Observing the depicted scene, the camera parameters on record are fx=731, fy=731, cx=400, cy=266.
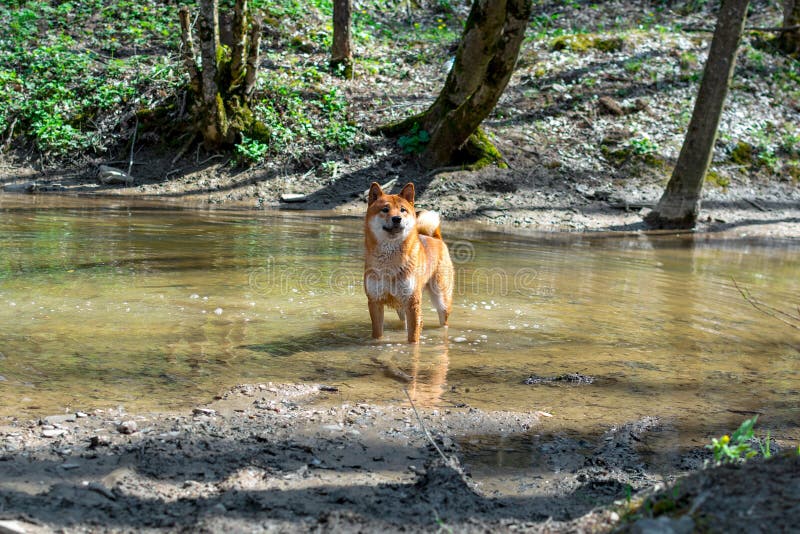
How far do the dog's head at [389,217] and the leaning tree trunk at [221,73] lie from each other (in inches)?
380

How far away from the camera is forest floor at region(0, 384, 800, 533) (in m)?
2.92

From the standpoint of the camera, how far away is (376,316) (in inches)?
260

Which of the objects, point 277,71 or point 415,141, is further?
point 277,71

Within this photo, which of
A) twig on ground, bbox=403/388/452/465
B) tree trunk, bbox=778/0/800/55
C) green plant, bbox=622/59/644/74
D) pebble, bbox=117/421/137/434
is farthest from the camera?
tree trunk, bbox=778/0/800/55

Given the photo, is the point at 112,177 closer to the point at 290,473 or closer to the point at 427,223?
the point at 427,223

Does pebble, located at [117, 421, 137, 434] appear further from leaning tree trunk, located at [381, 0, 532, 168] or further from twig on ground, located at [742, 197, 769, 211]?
twig on ground, located at [742, 197, 769, 211]

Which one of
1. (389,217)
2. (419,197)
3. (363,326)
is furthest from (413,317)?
(419,197)

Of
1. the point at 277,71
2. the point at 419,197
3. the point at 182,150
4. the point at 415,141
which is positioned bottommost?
the point at 419,197

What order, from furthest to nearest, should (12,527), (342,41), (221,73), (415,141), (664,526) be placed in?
(342,41), (221,73), (415,141), (12,527), (664,526)

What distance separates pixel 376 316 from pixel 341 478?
10.2 feet

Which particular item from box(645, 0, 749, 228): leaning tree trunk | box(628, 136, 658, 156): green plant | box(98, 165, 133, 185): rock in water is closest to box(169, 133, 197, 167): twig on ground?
box(98, 165, 133, 185): rock in water

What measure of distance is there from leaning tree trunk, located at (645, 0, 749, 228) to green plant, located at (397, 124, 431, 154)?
479 centimetres

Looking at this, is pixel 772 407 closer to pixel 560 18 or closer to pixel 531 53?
pixel 531 53

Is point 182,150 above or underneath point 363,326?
above
